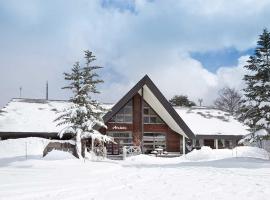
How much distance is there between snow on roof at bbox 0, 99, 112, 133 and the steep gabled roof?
4.77 m

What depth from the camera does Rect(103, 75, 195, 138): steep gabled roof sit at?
32156 mm

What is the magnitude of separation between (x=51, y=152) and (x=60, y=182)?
32.7ft

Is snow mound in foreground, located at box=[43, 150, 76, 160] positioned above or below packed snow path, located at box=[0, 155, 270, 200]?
above

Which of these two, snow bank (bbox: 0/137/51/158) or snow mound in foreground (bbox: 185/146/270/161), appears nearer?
snow bank (bbox: 0/137/51/158)

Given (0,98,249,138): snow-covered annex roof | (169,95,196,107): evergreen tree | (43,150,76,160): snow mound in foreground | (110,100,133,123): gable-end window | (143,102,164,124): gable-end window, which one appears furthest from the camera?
(169,95,196,107): evergreen tree

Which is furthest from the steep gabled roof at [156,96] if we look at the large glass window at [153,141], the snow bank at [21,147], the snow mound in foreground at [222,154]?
the snow bank at [21,147]

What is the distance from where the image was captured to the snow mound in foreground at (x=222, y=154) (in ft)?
94.0

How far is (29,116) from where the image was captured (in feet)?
109

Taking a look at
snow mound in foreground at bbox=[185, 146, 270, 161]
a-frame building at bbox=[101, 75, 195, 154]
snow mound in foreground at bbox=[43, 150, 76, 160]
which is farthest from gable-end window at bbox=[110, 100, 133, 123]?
snow mound in foreground at bbox=[43, 150, 76, 160]

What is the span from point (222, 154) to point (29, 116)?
51.5ft

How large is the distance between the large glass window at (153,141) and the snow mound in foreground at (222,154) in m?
6.45

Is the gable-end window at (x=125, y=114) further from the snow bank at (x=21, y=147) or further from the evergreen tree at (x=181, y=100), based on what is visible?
the evergreen tree at (x=181, y=100)

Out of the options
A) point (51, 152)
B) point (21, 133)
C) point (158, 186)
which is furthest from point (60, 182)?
point (21, 133)

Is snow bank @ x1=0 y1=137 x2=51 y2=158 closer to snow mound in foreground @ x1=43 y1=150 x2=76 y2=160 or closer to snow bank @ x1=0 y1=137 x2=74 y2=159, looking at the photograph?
snow bank @ x1=0 y1=137 x2=74 y2=159
